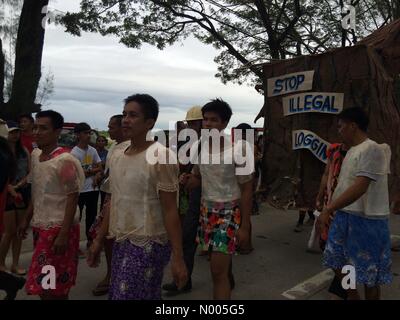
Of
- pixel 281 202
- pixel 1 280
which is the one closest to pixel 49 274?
pixel 1 280

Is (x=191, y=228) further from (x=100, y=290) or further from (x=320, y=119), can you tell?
(x=320, y=119)

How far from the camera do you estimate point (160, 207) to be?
237 cm

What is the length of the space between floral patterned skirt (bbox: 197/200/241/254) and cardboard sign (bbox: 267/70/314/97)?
2771 mm

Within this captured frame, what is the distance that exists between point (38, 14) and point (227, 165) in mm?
7674

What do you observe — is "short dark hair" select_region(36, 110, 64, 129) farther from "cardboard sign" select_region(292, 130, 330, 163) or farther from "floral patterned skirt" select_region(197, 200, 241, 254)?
"cardboard sign" select_region(292, 130, 330, 163)

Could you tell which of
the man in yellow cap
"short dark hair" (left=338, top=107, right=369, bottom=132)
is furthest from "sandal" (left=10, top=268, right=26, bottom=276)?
"short dark hair" (left=338, top=107, right=369, bottom=132)

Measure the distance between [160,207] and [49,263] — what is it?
0.94 metres

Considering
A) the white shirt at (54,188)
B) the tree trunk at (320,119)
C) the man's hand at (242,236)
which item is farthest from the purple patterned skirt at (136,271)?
the tree trunk at (320,119)

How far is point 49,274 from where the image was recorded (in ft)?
9.00

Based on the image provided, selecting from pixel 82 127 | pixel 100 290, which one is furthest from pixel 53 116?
pixel 82 127

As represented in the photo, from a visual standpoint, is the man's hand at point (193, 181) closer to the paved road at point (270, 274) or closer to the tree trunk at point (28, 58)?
the paved road at point (270, 274)

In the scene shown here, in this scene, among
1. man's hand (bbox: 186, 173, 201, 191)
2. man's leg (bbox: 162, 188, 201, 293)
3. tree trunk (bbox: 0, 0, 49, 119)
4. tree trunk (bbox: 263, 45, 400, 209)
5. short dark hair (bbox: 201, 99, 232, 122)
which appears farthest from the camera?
tree trunk (bbox: 0, 0, 49, 119)

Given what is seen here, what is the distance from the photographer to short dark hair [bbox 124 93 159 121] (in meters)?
2.40

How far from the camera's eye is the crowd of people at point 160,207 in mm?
2311
